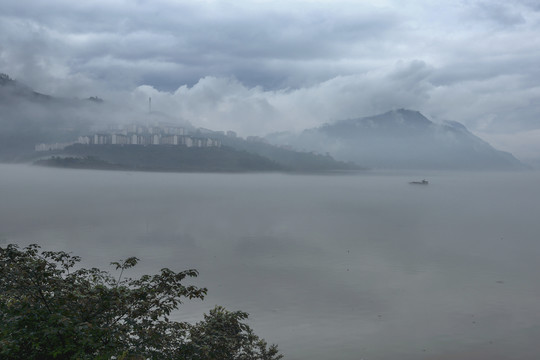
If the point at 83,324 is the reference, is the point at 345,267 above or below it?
below

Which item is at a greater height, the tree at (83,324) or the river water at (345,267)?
the tree at (83,324)

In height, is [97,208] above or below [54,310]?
below

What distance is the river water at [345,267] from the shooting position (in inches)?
1040

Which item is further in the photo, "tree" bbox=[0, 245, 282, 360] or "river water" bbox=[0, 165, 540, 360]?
"river water" bbox=[0, 165, 540, 360]

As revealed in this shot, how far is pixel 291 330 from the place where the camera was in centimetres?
2716

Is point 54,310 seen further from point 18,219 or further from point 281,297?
point 18,219

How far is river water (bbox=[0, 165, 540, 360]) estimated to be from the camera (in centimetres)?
→ 2642

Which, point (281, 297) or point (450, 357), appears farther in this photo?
point (281, 297)

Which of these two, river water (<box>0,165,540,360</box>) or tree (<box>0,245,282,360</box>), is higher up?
tree (<box>0,245,282,360</box>)

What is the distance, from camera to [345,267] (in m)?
46.1

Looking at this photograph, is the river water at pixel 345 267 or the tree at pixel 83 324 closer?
the tree at pixel 83 324

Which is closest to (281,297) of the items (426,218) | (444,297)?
(444,297)

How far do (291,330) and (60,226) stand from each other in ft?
206

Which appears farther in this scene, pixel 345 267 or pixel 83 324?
pixel 345 267
